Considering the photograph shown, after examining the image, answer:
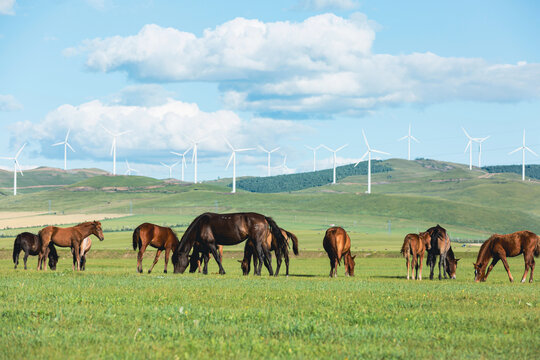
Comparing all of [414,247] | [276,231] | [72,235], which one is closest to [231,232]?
[276,231]

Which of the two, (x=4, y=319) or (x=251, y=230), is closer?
(x=4, y=319)

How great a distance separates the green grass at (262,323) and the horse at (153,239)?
11.1 meters

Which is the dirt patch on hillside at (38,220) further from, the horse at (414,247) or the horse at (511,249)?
the horse at (511,249)

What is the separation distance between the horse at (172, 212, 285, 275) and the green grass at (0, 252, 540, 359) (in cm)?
952

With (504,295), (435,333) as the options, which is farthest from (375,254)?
(435,333)

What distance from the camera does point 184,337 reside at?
1118cm

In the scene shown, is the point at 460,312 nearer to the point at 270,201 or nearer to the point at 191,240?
the point at 191,240

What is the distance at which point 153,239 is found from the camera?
101 ft

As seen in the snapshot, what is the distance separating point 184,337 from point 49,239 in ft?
77.1

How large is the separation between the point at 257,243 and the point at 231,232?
1.25 metres

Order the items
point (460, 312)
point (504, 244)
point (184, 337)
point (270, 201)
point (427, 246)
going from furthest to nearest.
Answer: point (270, 201)
point (427, 246)
point (504, 244)
point (460, 312)
point (184, 337)

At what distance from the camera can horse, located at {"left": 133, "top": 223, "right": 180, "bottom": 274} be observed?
30094 mm

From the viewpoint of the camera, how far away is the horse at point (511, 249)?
26969 millimetres

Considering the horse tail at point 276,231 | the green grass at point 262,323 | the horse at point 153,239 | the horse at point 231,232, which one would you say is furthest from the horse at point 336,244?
the green grass at point 262,323
